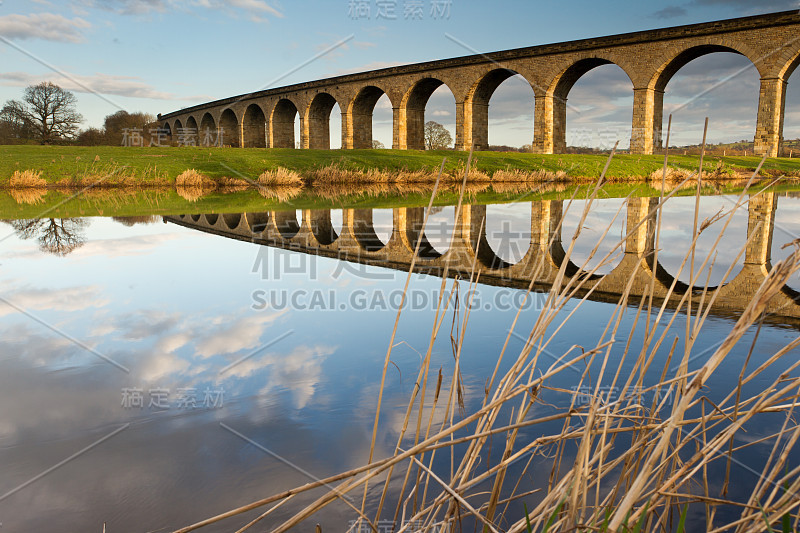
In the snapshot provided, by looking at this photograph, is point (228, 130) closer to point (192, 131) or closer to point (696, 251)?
point (192, 131)

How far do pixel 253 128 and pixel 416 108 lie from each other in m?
18.5

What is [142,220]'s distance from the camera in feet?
21.7

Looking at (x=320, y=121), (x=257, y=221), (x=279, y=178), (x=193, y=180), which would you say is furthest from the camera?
(x=320, y=121)

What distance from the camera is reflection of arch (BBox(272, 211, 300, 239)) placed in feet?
18.1

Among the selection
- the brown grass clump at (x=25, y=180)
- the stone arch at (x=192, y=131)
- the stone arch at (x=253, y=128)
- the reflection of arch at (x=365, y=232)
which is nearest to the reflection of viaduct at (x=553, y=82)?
the stone arch at (x=253, y=128)

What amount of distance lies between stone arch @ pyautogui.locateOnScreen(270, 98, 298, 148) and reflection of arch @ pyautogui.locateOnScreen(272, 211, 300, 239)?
31700 mm

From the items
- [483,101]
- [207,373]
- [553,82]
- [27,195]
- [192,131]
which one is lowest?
[207,373]

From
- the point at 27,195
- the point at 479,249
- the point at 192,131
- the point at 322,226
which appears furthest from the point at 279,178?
the point at 192,131

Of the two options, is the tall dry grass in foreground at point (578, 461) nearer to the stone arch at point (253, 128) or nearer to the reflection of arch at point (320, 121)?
the reflection of arch at point (320, 121)

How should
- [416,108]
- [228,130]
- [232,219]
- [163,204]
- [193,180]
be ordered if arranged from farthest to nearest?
1. [228,130]
2. [416,108]
3. [193,180]
4. [163,204]
5. [232,219]

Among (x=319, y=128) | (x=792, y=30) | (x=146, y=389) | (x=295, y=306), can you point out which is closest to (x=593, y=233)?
(x=295, y=306)

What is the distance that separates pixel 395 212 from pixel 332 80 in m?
25.3

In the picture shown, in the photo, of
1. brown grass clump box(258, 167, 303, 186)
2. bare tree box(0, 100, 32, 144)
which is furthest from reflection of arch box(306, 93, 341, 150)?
brown grass clump box(258, 167, 303, 186)

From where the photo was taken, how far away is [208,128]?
4653 cm
